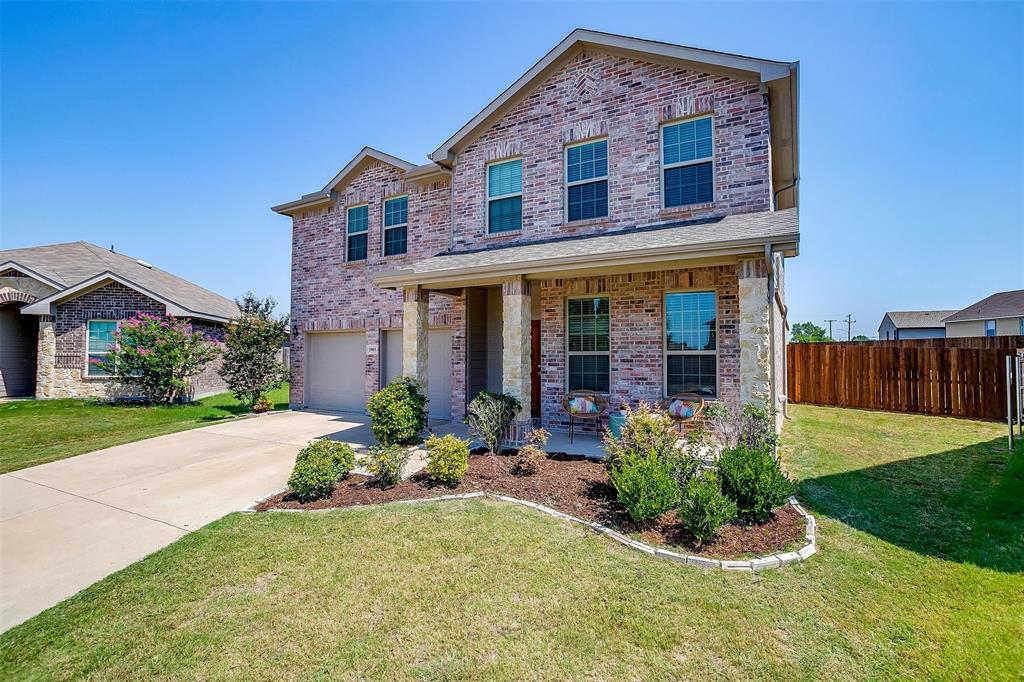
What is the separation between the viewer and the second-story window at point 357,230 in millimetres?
13055

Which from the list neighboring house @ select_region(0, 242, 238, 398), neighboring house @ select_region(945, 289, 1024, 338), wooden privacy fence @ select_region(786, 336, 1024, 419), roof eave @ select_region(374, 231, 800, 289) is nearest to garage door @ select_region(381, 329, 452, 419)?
roof eave @ select_region(374, 231, 800, 289)

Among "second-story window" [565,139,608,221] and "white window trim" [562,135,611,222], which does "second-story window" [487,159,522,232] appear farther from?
"second-story window" [565,139,608,221]

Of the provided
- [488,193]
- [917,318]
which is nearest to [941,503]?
[488,193]

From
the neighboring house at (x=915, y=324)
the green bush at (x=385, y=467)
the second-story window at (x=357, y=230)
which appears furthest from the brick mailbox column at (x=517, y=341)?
the neighboring house at (x=915, y=324)

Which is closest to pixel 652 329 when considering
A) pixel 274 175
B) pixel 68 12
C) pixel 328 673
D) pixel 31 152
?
pixel 328 673

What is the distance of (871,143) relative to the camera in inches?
419

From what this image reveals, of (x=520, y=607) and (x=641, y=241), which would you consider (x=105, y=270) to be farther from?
(x=520, y=607)

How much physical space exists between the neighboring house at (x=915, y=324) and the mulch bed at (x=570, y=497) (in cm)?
4616

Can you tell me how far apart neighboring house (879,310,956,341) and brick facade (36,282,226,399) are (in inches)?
2079

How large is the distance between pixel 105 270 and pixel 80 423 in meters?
7.11

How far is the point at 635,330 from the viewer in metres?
8.61

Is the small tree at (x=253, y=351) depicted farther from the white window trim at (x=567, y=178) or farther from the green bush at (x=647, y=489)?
the green bush at (x=647, y=489)

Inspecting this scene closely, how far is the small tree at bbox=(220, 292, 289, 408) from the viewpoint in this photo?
12.6m

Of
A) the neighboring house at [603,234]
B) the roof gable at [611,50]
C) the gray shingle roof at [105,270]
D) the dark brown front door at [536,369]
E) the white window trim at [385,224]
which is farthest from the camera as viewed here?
the gray shingle roof at [105,270]
